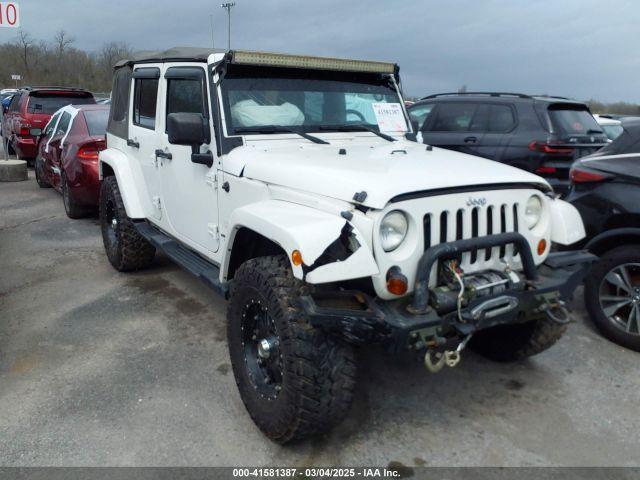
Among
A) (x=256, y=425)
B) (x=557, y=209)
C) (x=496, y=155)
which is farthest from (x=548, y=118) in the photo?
(x=256, y=425)

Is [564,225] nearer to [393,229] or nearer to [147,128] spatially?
[393,229]

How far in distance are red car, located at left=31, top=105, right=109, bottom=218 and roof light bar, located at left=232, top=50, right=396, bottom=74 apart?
173 inches

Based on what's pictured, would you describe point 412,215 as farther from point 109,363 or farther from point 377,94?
point 109,363

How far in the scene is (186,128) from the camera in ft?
11.4

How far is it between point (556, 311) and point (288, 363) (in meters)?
1.45

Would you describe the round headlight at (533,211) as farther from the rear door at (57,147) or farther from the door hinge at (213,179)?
the rear door at (57,147)

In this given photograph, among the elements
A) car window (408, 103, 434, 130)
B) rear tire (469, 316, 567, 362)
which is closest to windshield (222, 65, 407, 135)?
rear tire (469, 316, 567, 362)

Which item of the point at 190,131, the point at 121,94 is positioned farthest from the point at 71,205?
the point at 190,131

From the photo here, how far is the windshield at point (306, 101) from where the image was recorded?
3701 mm

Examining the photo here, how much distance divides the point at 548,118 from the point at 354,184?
559cm

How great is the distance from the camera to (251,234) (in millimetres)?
3236

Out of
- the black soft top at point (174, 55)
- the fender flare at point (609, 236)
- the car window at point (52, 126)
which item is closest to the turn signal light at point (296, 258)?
the black soft top at point (174, 55)

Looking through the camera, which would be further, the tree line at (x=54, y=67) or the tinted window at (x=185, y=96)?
the tree line at (x=54, y=67)

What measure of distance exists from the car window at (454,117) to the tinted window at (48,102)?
8.78 m
